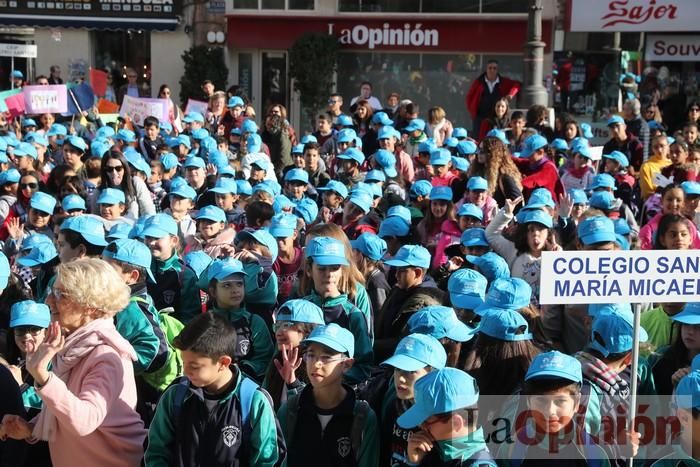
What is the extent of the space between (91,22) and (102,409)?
21957mm

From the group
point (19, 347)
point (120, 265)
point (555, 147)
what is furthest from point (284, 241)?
point (555, 147)

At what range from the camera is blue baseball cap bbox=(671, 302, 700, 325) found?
4930 millimetres

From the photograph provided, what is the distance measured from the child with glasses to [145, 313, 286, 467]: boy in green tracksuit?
2.27ft

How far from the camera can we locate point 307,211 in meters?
8.66

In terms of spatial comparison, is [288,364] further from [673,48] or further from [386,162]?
[673,48]

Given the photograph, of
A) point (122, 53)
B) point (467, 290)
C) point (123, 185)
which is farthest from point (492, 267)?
point (122, 53)

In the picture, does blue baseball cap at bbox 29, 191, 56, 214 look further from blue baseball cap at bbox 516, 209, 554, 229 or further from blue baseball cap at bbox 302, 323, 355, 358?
blue baseball cap at bbox 302, 323, 355, 358

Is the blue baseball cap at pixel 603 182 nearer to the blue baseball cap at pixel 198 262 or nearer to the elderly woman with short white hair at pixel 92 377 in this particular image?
the blue baseball cap at pixel 198 262

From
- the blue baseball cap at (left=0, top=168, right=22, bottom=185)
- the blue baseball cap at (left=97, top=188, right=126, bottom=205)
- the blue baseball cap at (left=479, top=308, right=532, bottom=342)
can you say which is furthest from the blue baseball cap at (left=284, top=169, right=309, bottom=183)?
the blue baseball cap at (left=479, top=308, right=532, bottom=342)

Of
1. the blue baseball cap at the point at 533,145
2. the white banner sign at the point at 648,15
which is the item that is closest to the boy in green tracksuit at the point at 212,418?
the blue baseball cap at the point at 533,145

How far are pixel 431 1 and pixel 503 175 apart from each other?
15.5m

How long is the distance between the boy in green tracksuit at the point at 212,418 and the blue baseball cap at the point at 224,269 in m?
1.54

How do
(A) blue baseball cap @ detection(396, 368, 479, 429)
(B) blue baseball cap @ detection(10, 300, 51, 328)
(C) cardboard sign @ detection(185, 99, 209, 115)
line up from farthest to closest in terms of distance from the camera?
(C) cardboard sign @ detection(185, 99, 209, 115) < (B) blue baseball cap @ detection(10, 300, 51, 328) < (A) blue baseball cap @ detection(396, 368, 479, 429)

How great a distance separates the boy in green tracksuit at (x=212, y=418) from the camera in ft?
13.3
